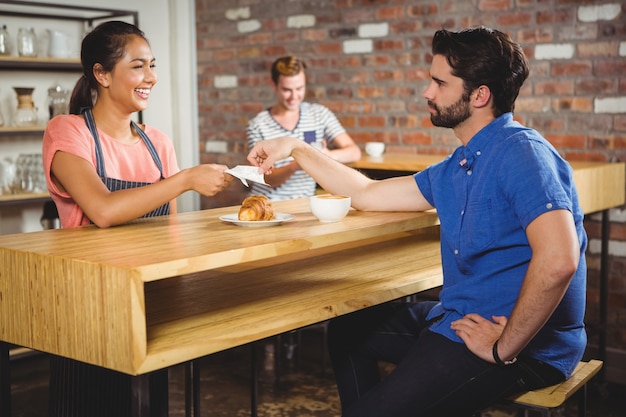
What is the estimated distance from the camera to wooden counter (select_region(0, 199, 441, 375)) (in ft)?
5.28

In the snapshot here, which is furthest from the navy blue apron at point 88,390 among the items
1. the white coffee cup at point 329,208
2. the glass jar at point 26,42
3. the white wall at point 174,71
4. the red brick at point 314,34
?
the white wall at point 174,71

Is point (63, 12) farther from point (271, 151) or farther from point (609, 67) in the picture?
point (609, 67)

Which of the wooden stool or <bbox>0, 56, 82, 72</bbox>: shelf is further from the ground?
<bbox>0, 56, 82, 72</bbox>: shelf

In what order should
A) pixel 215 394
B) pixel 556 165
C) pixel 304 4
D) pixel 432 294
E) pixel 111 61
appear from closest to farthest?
1. pixel 556 165
2. pixel 111 61
3. pixel 215 394
4. pixel 432 294
5. pixel 304 4

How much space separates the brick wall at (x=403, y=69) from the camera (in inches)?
150

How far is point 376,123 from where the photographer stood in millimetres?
4668

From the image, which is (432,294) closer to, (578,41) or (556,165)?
(578,41)

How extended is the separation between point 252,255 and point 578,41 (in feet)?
8.68

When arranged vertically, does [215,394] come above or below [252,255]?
below

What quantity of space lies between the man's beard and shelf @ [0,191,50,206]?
2.85 meters

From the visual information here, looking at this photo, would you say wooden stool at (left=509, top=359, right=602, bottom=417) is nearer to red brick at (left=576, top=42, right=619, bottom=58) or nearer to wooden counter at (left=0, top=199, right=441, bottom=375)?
wooden counter at (left=0, top=199, right=441, bottom=375)

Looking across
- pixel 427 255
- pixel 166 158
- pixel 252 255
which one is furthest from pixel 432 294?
pixel 252 255

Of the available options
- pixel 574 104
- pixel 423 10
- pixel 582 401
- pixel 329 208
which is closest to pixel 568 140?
pixel 574 104

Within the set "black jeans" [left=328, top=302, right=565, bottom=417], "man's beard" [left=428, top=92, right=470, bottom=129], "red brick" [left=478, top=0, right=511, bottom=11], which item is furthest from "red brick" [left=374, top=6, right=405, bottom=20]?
"black jeans" [left=328, top=302, right=565, bottom=417]
